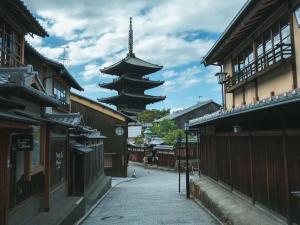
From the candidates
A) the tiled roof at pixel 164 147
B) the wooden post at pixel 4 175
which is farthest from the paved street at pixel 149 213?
the tiled roof at pixel 164 147

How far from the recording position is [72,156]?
1841 centimetres

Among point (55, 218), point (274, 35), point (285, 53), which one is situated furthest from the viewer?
point (274, 35)

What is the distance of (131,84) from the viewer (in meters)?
61.7

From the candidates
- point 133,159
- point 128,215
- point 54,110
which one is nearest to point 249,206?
point 128,215

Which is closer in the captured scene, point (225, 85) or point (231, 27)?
point (231, 27)

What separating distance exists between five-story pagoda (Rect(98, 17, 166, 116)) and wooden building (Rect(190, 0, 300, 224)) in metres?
39.9

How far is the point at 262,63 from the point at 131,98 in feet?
154

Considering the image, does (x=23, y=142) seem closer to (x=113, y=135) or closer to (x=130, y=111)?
(x=113, y=135)

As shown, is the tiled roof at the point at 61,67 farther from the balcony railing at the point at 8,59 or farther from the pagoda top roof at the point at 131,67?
the pagoda top roof at the point at 131,67

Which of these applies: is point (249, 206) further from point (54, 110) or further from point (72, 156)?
point (54, 110)

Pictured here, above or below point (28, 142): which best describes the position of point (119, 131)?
above

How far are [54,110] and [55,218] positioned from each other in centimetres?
1420

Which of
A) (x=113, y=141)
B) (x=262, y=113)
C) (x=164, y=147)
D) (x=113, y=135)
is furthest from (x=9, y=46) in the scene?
(x=164, y=147)

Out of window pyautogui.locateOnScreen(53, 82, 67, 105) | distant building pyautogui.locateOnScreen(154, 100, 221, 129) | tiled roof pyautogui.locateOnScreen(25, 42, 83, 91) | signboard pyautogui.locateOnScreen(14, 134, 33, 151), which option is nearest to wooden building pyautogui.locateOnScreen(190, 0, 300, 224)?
signboard pyautogui.locateOnScreen(14, 134, 33, 151)
